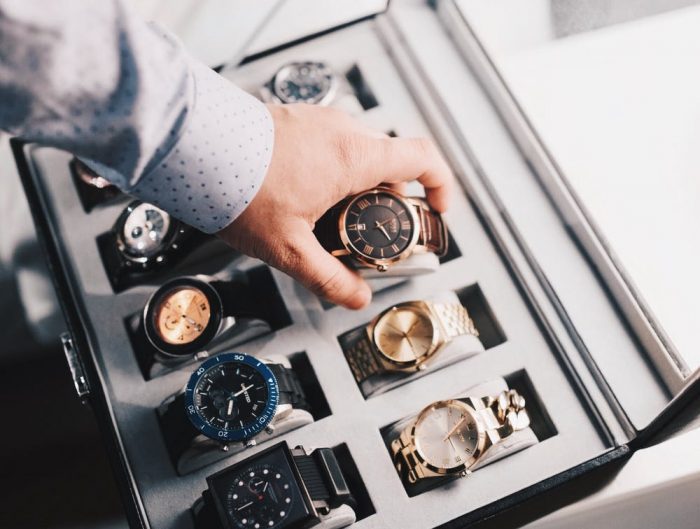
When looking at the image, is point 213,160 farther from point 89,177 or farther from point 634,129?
point 634,129

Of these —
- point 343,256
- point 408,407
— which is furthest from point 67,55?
point 408,407

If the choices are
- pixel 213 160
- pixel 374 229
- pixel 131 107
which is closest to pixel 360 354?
pixel 374 229

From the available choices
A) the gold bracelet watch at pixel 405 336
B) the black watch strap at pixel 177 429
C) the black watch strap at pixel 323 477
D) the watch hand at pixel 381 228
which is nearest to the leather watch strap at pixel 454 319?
the gold bracelet watch at pixel 405 336

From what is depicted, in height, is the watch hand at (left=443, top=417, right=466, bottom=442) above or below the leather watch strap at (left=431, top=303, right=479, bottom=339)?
below

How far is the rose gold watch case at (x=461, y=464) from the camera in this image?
0.78 metres

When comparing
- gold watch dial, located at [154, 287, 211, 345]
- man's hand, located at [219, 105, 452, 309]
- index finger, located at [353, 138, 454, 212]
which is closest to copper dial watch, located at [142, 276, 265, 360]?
gold watch dial, located at [154, 287, 211, 345]

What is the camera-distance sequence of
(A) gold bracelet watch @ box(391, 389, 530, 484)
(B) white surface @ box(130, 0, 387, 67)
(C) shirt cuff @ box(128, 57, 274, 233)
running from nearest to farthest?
1. (C) shirt cuff @ box(128, 57, 274, 233)
2. (A) gold bracelet watch @ box(391, 389, 530, 484)
3. (B) white surface @ box(130, 0, 387, 67)

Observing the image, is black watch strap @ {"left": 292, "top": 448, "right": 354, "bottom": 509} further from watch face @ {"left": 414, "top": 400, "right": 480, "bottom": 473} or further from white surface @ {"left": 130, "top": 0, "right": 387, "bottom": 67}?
white surface @ {"left": 130, "top": 0, "right": 387, "bottom": 67}

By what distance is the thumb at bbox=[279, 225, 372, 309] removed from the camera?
0.78 meters

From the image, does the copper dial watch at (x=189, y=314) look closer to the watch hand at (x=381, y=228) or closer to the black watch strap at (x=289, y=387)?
the black watch strap at (x=289, y=387)

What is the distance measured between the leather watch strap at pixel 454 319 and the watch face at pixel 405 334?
0.02 m

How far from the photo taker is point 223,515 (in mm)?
721

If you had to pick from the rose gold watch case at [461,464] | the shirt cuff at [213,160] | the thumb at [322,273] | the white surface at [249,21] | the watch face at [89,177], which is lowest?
the rose gold watch case at [461,464]

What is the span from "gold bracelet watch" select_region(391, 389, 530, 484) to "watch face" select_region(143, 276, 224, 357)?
0.28 m
